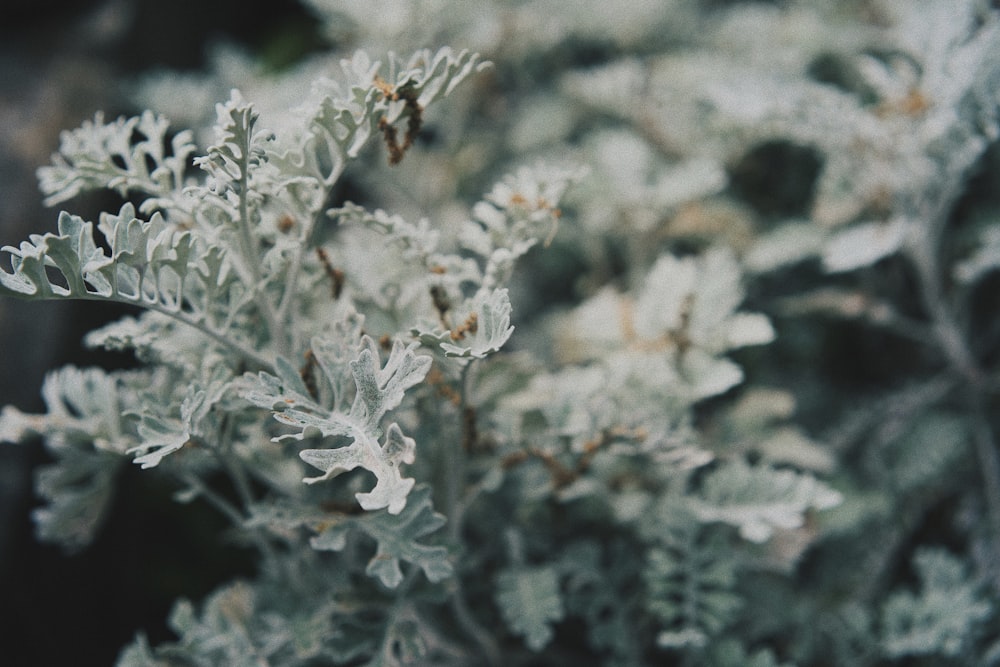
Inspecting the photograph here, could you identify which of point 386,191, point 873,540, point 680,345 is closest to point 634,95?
point 386,191

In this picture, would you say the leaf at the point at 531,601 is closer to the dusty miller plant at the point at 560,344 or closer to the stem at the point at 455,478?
the dusty miller plant at the point at 560,344

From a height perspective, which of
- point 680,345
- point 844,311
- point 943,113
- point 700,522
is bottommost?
point 700,522

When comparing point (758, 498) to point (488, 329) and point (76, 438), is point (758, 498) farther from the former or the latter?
point (76, 438)

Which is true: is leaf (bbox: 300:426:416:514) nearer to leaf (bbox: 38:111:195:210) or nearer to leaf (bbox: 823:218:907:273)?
leaf (bbox: 38:111:195:210)

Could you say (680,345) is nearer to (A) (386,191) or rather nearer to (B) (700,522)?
(B) (700,522)

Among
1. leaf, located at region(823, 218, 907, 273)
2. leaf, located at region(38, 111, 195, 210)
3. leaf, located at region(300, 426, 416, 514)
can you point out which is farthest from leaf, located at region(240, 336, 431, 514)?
leaf, located at region(823, 218, 907, 273)

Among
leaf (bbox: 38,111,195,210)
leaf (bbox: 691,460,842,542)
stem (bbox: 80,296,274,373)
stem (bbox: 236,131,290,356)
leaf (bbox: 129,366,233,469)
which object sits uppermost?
leaf (bbox: 38,111,195,210)

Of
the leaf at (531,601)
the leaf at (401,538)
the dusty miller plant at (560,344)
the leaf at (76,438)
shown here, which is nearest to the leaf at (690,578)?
the dusty miller plant at (560,344)
